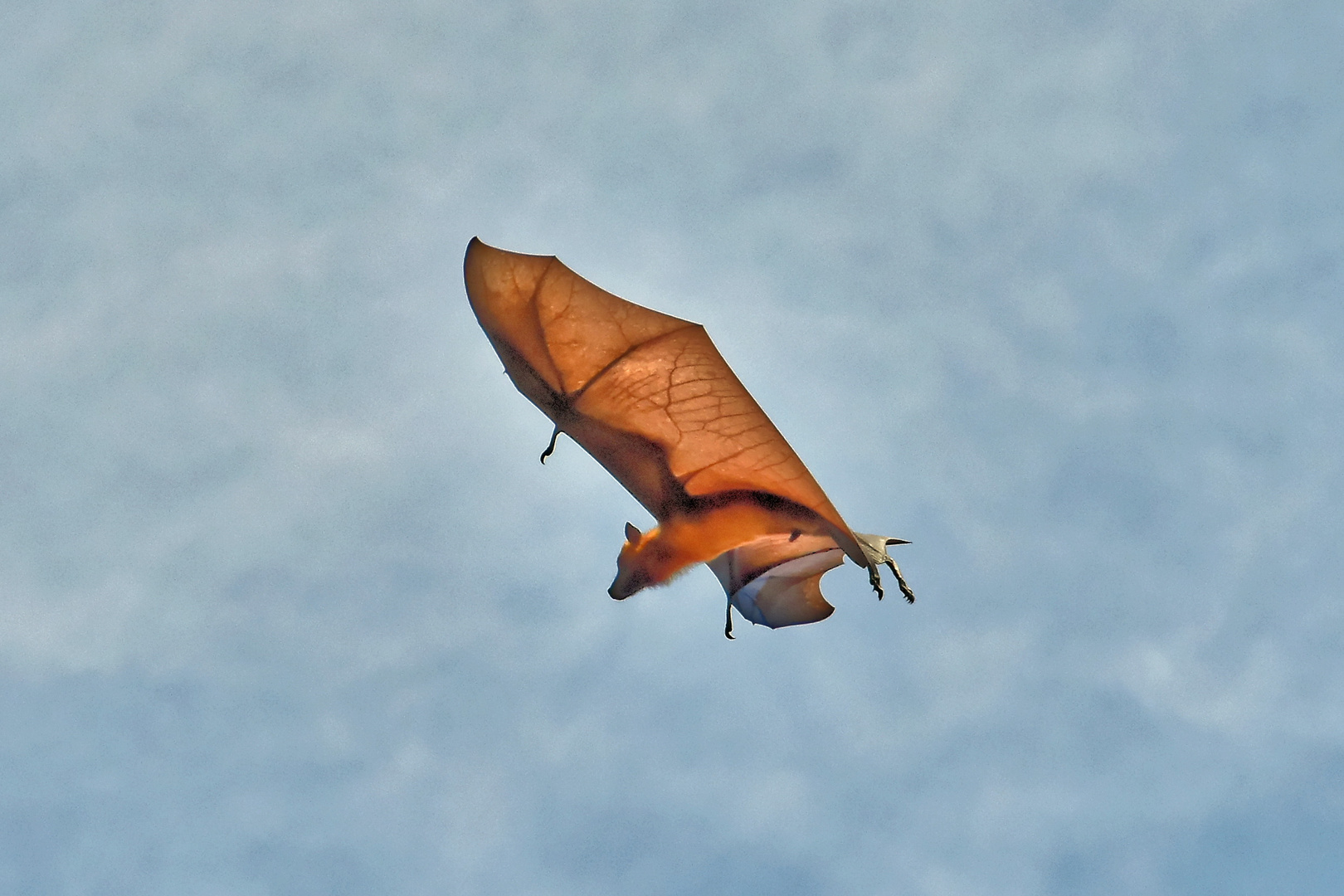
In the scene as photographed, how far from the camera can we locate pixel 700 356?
41.1 ft

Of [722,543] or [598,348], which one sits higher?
[598,348]

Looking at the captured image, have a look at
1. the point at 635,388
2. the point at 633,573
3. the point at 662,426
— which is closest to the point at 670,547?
the point at 633,573

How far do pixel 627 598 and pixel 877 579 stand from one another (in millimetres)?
3162

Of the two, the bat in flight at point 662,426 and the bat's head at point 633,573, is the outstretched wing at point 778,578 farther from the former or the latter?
the bat's head at point 633,573

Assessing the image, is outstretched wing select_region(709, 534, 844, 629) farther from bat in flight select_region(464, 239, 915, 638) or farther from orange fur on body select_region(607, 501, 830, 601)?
orange fur on body select_region(607, 501, 830, 601)

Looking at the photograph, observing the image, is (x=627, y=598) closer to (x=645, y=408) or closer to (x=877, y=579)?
(x=645, y=408)

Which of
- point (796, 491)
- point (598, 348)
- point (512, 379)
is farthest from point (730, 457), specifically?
point (512, 379)

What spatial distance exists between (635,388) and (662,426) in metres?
0.51

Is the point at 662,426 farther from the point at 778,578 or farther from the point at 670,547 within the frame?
the point at 778,578

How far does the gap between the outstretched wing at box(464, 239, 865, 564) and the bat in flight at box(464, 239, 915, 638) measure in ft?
0.04

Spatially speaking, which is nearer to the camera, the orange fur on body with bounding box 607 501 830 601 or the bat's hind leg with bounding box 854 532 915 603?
the bat's hind leg with bounding box 854 532 915 603

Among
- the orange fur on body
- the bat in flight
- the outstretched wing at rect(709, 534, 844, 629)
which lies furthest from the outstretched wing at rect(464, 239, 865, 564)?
the outstretched wing at rect(709, 534, 844, 629)

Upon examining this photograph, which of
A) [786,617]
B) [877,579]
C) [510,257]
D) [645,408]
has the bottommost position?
[877,579]

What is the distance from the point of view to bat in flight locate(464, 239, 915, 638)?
12500 millimetres
